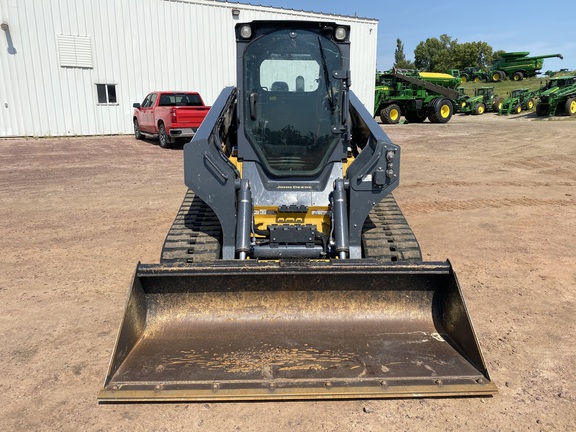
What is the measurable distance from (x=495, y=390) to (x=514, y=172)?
959cm

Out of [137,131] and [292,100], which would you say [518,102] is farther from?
[292,100]

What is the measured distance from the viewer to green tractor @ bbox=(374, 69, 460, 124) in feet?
80.0

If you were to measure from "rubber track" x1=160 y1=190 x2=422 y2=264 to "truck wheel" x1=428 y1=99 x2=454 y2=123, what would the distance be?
21.1 metres

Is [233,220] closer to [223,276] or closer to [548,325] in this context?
[223,276]

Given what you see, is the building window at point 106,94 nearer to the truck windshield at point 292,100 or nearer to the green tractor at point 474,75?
the truck windshield at point 292,100

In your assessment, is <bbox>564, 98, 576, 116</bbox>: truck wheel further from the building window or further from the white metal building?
the building window

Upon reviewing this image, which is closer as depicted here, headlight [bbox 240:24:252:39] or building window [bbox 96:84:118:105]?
headlight [bbox 240:24:252:39]

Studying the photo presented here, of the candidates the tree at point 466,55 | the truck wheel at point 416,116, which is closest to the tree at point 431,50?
the tree at point 466,55

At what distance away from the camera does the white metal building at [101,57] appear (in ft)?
58.6

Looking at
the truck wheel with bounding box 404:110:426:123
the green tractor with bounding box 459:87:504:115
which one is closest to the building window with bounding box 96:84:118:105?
the truck wheel with bounding box 404:110:426:123

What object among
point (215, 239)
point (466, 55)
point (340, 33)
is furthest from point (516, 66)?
point (215, 239)

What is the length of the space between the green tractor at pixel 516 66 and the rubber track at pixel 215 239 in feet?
147

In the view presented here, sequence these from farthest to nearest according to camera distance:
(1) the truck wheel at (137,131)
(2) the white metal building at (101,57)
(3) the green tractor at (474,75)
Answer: (3) the green tractor at (474,75) < (1) the truck wheel at (137,131) < (2) the white metal building at (101,57)

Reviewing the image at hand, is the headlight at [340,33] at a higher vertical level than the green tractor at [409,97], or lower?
higher
